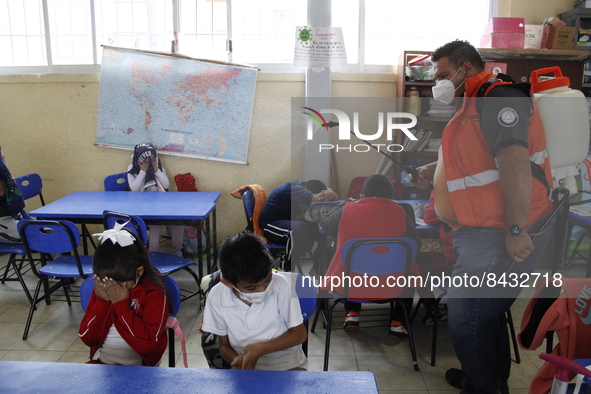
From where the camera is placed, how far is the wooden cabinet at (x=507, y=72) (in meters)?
3.89

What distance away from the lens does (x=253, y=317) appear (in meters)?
1.59

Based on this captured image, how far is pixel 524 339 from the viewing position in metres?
1.65

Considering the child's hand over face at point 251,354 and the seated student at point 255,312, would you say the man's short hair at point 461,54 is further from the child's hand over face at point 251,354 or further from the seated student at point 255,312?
the child's hand over face at point 251,354

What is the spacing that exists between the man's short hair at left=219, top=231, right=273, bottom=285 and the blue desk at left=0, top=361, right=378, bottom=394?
Answer: 0.35 m

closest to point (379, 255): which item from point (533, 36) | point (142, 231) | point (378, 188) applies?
point (378, 188)

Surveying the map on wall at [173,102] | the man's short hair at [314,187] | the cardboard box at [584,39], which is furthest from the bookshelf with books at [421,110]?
the map on wall at [173,102]

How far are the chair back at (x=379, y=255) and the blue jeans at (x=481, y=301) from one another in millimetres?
419

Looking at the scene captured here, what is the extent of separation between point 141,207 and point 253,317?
1.98m

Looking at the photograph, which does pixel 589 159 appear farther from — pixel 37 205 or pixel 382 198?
pixel 37 205

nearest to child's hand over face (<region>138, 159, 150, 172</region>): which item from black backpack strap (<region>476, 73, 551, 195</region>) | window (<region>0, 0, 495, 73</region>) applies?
window (<region>0, 0, 495, 73</region>)

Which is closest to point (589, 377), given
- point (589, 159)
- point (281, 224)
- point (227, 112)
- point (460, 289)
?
point (460, 289)

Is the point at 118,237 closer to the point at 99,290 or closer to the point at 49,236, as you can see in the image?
the point at 99,290

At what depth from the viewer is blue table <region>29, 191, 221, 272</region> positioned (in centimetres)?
307

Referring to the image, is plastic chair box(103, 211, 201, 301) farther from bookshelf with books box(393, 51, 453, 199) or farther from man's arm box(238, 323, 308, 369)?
bookshelf with books box(393, 51, 453, 199)
